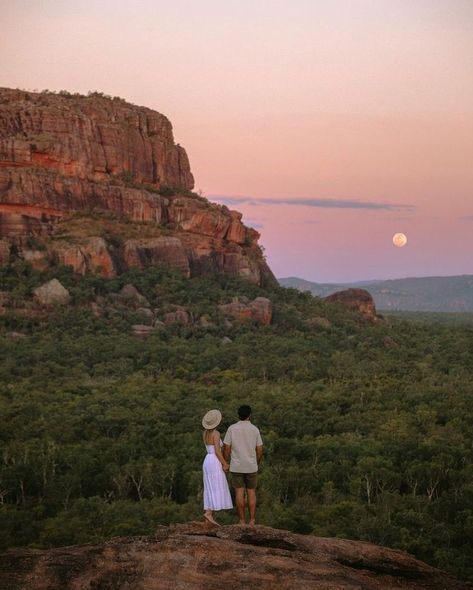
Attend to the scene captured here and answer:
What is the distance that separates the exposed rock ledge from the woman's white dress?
1190 mm

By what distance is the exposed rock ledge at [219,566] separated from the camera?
7184 millimetres

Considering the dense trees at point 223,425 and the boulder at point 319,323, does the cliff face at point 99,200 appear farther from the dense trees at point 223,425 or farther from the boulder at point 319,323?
the boulder at point 319,323

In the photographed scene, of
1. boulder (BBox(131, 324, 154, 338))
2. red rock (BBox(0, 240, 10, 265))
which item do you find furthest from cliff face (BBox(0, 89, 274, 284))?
boulder (BBox(131, 324, 154, 338))

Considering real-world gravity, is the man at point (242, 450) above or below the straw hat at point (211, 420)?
below

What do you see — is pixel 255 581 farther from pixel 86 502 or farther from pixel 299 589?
pixel 86 502

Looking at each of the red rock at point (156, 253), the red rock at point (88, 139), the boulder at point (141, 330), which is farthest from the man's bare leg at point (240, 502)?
the red rock at point (88, 139)

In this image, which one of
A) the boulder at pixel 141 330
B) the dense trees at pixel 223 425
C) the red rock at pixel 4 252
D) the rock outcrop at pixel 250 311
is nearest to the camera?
the dense trees at pixel 223 425

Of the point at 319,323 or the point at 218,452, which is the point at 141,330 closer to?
the point at 319,323

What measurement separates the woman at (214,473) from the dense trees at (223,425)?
10045mm

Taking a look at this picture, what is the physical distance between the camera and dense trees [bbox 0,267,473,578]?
21781 millimetres

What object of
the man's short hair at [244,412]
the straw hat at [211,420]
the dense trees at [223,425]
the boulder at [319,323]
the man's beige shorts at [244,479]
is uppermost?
the man's short hair at [244,412]

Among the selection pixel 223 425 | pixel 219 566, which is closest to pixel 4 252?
pixel 223 425

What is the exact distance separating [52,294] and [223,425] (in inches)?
1049

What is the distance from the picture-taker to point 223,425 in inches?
1271
